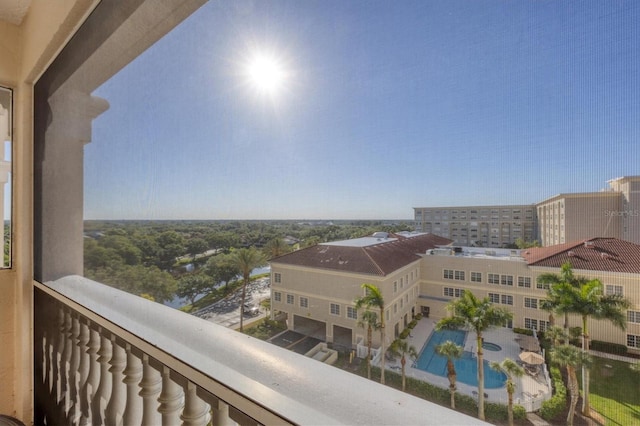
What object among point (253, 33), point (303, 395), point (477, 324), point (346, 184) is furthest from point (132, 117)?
point (477, 324)

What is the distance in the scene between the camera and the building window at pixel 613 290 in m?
0.29

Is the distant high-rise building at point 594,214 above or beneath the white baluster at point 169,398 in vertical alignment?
above

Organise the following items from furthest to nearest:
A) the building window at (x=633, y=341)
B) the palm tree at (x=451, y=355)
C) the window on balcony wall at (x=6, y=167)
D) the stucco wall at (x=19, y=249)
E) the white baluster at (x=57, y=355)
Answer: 1. the window on balcony wall at (x=6, y=167)
2. the stucco wall at (x=19, y=249)
3. the white baluster at (x=57, y=355)
4. the palm tree at (x=451, y=355)
5. the building window at (x=633, y=341)

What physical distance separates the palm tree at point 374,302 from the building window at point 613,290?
25cm

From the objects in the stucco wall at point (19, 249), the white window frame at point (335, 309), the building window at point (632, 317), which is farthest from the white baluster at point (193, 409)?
the stucco wall at point (19, 249)

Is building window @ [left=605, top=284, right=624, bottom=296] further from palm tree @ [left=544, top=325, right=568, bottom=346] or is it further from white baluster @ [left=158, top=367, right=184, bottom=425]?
white baluster @ [left=158, top=367, right=184, bottom=425]

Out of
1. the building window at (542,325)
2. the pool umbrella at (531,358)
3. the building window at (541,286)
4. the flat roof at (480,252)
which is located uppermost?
the flat roof at (480,252)

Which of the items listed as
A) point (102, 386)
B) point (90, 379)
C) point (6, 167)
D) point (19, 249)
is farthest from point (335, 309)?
point (6, 167)

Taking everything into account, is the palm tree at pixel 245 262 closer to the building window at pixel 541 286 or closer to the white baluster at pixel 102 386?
the building window at pixel 541 286

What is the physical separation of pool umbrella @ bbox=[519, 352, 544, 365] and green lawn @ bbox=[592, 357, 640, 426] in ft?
0.15

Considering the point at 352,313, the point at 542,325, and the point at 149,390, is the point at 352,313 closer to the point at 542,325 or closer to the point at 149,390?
the point at 542,325

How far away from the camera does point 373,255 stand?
0.51 metres

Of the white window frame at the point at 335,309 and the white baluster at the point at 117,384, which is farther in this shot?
the white baluster at the point at 117,384

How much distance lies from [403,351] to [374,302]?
3.1 inches
